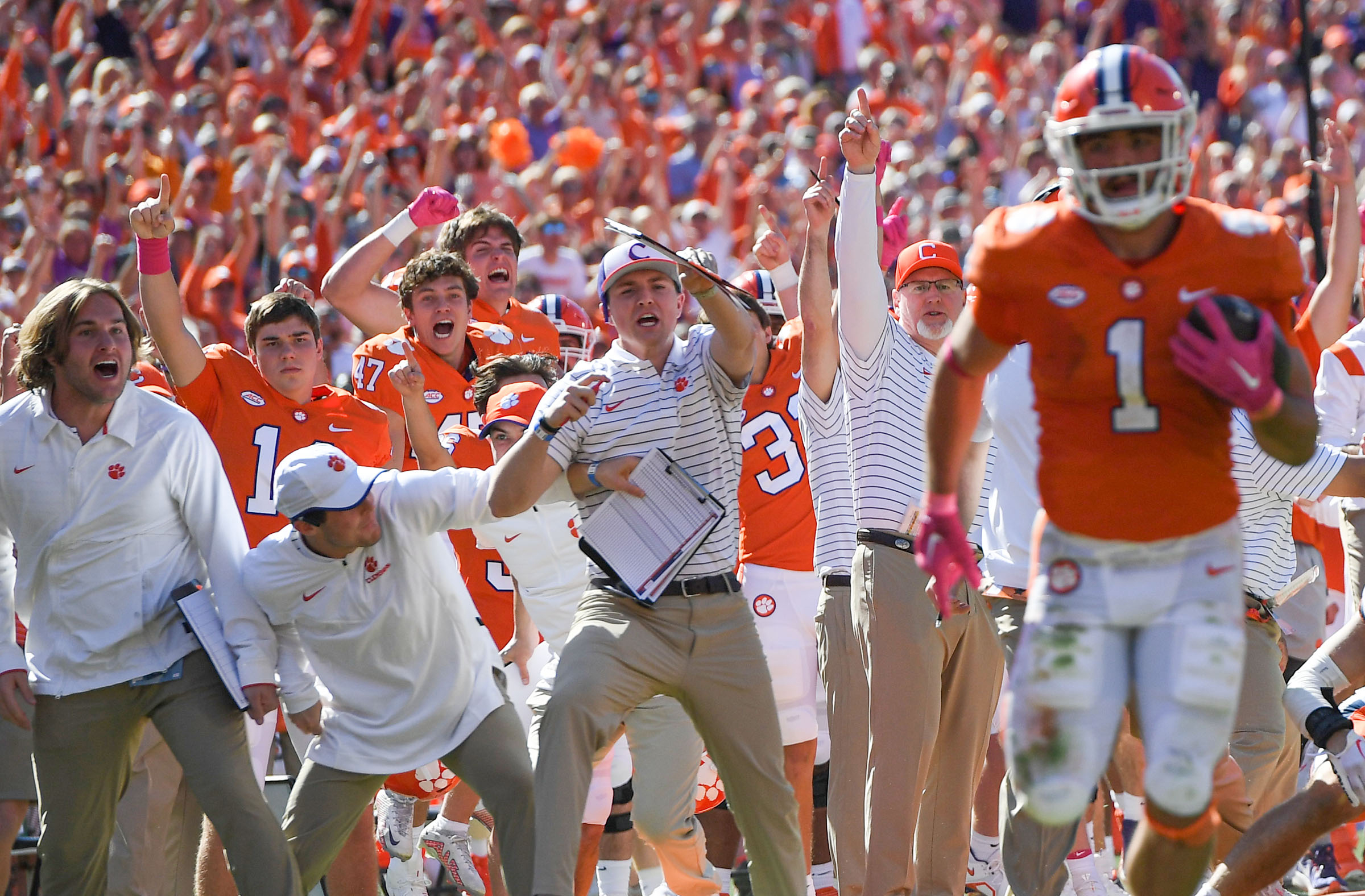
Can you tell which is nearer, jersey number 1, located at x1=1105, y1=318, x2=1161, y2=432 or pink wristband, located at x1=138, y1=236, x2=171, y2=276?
jersey number 1, located at x1=1105, y1=318, x2=1161, y2=432

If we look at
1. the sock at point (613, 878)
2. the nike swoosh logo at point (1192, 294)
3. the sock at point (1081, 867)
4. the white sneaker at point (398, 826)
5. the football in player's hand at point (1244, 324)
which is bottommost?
the sock at point (1081, 867)

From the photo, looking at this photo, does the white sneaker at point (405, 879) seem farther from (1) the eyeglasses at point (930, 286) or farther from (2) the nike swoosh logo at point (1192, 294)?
(2) the nike swoosh logo at point (1192, 294)

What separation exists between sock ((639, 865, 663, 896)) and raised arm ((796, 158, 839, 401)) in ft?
6.48

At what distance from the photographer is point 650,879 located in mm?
6277

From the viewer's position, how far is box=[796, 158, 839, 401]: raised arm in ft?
17.3

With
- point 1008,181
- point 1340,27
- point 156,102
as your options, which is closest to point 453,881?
point 156,102

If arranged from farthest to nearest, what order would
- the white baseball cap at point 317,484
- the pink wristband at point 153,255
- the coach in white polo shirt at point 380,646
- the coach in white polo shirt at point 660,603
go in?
the pink wristband at point 153,255
the coach in white polo shirt at point 380,646
the white baseball cap at point 317,484
the coach in white polo shirt at point 660,603

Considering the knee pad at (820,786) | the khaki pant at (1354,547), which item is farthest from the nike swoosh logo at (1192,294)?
the khaki pant at (1354,547)

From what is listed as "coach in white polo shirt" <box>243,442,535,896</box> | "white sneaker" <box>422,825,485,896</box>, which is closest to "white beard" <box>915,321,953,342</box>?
"coach in white polo shirt" <box>243,442,535,896</box>

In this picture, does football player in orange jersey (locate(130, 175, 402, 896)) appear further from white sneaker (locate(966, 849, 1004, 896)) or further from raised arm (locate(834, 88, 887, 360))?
white sneaker (locate(966, 849, 1004, 896))

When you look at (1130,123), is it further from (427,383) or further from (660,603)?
(427,383)

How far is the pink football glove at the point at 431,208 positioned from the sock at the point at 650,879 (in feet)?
8.85

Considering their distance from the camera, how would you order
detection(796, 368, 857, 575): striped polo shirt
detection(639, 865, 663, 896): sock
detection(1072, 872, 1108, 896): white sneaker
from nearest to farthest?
detection(796, 368, 857, 575): striped polo shirt, detection(1072, 872, 1108, 896): white sneaker, detection(639, 865, 663, 896): sock

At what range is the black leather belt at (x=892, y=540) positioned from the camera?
17.4 feet
